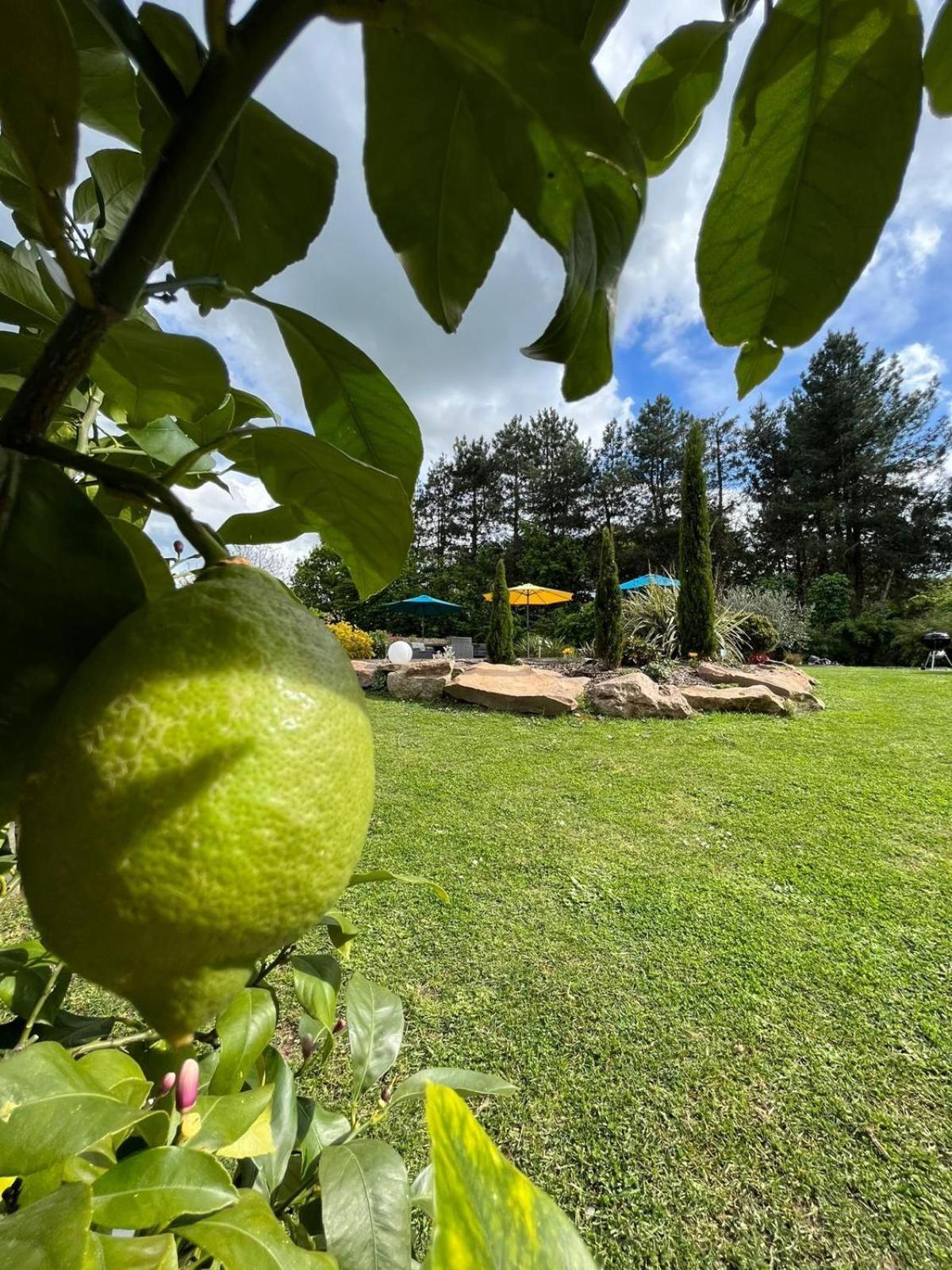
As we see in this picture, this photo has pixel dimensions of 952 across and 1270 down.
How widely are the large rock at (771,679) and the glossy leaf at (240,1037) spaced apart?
10.0 meters

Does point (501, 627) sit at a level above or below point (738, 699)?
above

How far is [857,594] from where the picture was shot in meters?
28.3

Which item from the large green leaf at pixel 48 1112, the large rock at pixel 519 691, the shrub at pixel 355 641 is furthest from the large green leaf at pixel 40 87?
the shrub at pixel 355 641

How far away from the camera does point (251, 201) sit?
2.08ft

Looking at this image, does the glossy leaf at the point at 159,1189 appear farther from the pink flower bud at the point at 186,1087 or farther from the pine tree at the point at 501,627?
the pine tree at the point at 501,627

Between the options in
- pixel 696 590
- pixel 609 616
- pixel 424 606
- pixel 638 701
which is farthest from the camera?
pixel 424 606

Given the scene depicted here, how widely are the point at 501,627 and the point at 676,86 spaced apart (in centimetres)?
1469

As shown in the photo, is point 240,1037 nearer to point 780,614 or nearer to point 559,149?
point 559,149

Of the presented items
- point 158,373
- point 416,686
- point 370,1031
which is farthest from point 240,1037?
point 416,686

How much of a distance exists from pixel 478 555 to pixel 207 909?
32601 millimetres

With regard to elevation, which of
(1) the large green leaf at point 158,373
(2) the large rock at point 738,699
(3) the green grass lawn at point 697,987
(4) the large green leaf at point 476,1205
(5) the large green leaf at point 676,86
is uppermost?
(5) the large green leaf at point 676,86

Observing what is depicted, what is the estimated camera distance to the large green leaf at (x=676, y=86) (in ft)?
1.87

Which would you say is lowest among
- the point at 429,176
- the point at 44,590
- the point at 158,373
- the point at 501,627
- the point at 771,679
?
the point at 771,679

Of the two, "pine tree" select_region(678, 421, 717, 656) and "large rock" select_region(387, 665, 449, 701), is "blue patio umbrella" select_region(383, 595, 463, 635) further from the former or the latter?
"large rock" select_region(387, 665, 449, 701)
